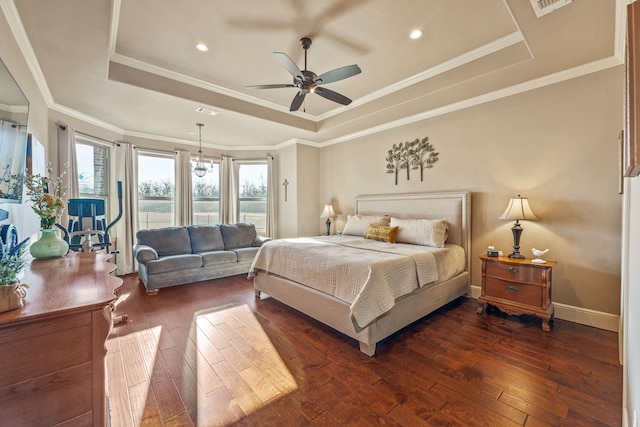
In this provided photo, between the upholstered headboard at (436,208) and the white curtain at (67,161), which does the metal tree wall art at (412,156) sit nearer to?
the upholstered headboard at (436,208)

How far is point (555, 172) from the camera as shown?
10.0 ft

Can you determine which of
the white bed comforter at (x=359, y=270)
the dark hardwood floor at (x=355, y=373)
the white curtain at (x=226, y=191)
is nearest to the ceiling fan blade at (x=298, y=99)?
the white bed comforter at (x=359, y=270)

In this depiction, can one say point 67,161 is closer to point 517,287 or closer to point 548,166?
point 517,287

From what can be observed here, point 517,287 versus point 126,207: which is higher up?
point 126,207

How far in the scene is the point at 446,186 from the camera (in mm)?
3996

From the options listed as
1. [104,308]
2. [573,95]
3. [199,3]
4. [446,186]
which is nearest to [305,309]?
[104,308]

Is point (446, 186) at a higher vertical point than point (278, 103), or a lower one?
lower

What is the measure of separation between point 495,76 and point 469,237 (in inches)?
78.0

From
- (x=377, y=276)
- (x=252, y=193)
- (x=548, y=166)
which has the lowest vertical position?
(x=377, y=276)

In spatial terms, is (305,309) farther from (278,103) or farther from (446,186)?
(278,103)

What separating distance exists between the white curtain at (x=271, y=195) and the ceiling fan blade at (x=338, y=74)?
3.87m

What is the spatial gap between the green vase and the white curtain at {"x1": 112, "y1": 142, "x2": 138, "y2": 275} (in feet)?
11.2

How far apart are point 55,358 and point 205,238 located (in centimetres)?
410

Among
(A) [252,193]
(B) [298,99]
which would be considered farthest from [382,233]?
(A) [252,193]
